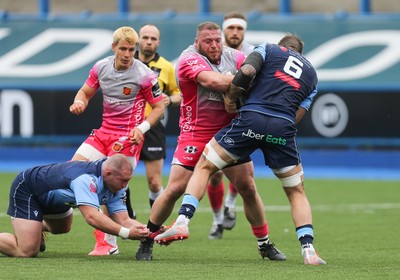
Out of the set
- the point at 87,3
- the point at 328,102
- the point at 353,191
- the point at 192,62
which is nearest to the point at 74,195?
the point at 192,62

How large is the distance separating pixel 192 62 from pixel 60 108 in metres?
12.9

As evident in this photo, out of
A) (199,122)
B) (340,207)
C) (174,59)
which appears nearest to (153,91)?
(199,122)

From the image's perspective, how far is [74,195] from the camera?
34.9 ft

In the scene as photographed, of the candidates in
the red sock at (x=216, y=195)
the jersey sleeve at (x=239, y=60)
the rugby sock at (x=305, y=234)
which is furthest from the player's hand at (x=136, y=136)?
the red sock at (x=216, y=195)

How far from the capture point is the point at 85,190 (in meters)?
10.4

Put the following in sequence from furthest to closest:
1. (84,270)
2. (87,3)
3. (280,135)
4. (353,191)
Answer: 1. (87,3)
2. (353,191)
3. (280,135)
4. (84,270)

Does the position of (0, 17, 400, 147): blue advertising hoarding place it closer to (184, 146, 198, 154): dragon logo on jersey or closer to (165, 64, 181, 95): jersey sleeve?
(165, 64, 181, 95): jersey sleeve

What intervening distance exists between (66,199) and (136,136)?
1141mm

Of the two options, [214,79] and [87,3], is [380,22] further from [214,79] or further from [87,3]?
[214,79]

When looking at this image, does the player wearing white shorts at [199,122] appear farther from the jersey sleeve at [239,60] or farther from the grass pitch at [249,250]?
the grass pitch at [249,250]

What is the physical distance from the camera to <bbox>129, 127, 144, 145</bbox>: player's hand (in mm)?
11570

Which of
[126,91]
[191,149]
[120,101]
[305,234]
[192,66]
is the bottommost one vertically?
[305,234]

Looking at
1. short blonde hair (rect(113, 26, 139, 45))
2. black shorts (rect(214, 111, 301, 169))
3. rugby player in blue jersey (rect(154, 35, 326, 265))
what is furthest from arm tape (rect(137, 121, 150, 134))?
black shorts (rect(214, 111, 301, 169))

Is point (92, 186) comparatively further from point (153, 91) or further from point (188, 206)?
point (153, 91)
